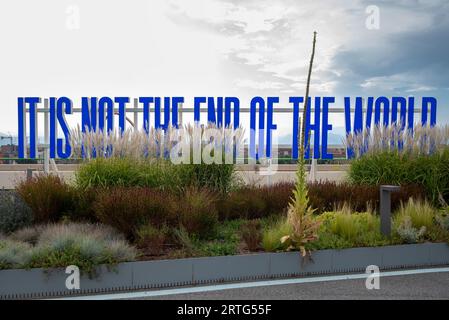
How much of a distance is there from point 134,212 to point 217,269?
1.54m

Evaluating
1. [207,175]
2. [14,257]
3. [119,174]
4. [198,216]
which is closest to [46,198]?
[119,174]

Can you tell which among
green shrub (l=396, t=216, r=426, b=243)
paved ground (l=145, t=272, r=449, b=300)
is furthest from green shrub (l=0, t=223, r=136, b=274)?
green shrub (l=396, t=216, r=426, b=243)

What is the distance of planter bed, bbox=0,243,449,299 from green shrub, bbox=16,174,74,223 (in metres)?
2.39

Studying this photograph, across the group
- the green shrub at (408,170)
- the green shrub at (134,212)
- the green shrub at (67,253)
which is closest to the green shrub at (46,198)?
the green shrub at (134,212)

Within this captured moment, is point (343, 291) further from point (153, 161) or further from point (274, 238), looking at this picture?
point (153, 161)

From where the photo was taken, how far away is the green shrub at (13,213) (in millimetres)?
6137

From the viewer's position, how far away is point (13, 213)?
6242 mm

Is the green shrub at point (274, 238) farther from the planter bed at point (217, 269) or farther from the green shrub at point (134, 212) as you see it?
the green shrub at point (134, 212)

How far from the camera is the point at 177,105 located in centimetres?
1241

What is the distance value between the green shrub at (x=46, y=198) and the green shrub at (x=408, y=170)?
6.02m

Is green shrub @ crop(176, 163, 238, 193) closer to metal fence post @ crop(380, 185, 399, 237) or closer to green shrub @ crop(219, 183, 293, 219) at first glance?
green shrub @ crop(219, 183, 293, 219)

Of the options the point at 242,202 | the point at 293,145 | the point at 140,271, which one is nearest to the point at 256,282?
the point at 140,271

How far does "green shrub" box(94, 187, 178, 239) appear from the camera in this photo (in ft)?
18.9
